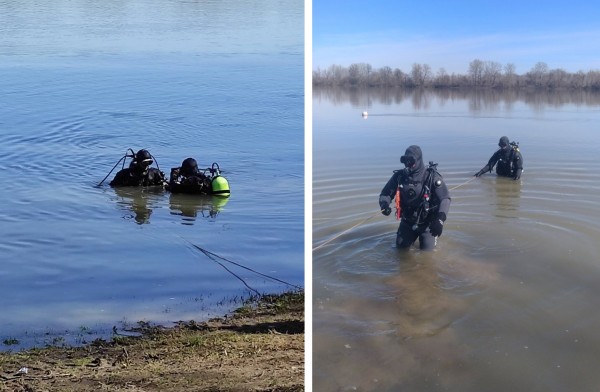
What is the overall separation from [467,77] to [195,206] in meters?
2.32

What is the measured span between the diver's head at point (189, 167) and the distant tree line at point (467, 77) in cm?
216

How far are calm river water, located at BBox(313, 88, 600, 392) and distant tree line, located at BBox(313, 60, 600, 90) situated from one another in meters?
0.04

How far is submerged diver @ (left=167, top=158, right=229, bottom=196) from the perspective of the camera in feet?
14.3

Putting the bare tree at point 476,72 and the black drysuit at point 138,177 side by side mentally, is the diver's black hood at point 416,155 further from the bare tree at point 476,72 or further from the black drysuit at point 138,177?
the black drysuit at point 138,177

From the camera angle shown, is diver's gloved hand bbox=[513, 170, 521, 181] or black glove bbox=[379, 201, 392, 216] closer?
diver's gloved hand bbox=[513, 170, 521, 181]

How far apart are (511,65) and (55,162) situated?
3245 mm

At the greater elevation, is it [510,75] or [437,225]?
[510,75]

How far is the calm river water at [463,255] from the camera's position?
2.46 metres

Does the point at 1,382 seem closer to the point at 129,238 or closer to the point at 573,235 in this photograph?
the point at 129,238

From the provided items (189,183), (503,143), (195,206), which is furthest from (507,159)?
(189,183)

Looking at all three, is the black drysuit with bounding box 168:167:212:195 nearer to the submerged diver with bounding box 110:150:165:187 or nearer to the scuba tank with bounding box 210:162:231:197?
the scuba tank with bounding box 210:162:231:197

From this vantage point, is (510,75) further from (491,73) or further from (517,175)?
(517,175)

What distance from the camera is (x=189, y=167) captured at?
178 inches

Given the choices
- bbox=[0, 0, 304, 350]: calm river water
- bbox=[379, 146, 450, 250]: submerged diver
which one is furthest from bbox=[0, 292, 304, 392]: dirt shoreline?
bbox=[379, 146, 450, 250]: submerged diver
